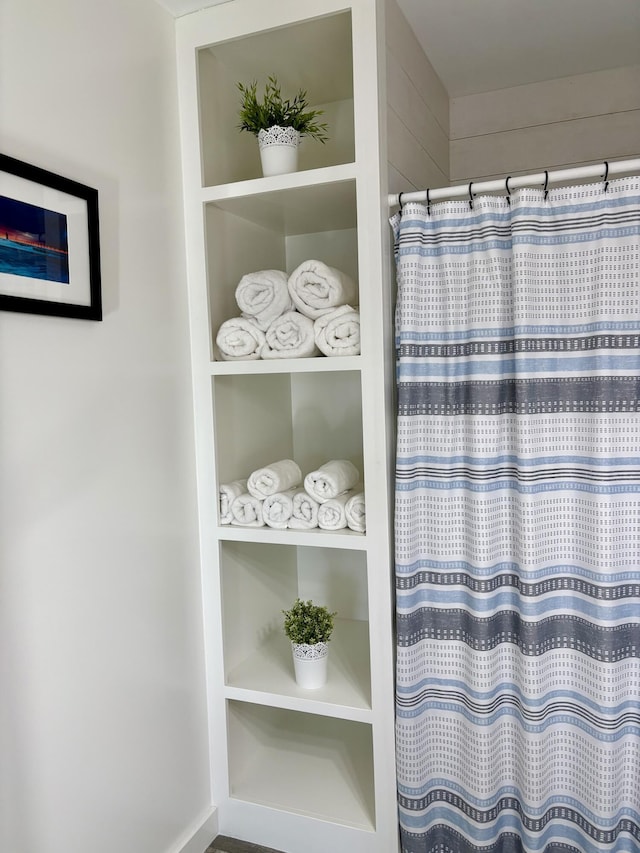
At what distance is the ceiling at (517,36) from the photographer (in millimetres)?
1888

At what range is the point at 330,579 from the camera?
2473mm

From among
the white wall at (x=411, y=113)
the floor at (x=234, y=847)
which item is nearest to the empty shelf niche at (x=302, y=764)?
the floor at (x=234, y=847)

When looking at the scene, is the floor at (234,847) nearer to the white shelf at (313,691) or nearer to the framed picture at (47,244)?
the white shelf at (313,691)

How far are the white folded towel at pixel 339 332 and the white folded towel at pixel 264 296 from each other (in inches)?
5.3

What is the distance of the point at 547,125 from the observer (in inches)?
94.0

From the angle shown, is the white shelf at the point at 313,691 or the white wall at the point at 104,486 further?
the white shelf at the point at 313,691

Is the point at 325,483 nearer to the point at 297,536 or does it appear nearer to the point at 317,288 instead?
the point at 297,536

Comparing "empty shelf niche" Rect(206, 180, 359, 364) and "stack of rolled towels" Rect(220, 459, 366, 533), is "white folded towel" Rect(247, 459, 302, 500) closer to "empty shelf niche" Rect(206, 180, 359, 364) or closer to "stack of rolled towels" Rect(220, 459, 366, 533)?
"stack of rolled towels" Rect(220, 459, 366, 533)

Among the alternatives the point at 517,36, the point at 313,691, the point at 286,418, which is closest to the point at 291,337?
the point at 286,418

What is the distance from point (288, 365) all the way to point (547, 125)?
1375mm

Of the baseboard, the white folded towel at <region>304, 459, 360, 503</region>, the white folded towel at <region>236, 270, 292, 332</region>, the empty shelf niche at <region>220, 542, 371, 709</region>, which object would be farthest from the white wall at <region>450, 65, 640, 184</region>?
the baseboard

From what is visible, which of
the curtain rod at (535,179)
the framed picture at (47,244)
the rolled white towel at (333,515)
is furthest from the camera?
the rolled white towel at (333,515)

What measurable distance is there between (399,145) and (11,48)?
993mm

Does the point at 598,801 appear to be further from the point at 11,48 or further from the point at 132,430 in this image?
the point at 11,48
